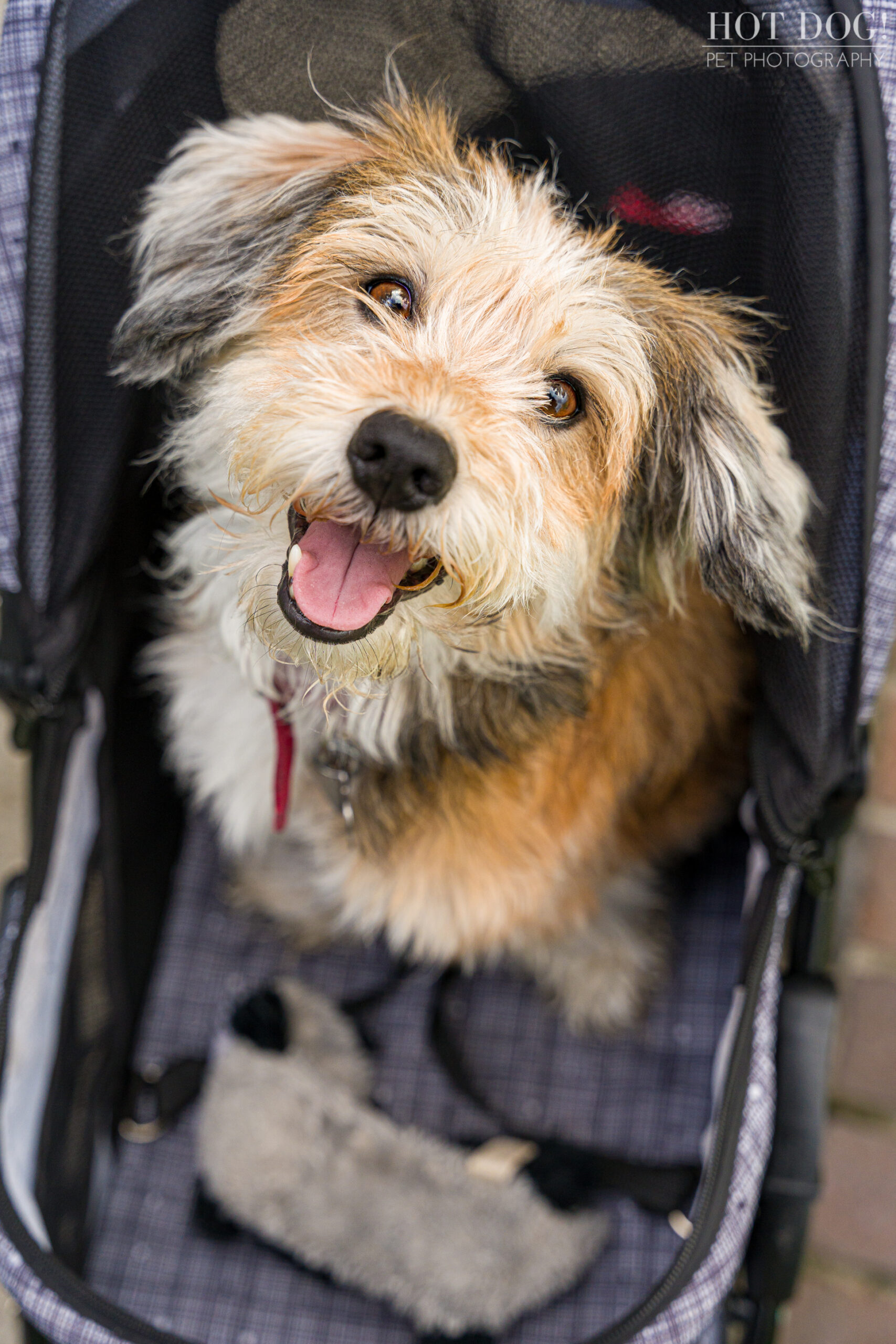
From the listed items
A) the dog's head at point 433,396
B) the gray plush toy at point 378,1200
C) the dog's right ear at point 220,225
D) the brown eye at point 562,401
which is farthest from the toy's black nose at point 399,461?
the gray plush toy at point 378,1200

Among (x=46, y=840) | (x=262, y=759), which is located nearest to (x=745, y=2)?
(x=262, y=759)

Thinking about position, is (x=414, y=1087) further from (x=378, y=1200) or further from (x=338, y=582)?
(x=338, y=582)

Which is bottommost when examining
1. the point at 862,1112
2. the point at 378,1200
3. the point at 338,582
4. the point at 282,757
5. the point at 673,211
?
the point at 378,1200

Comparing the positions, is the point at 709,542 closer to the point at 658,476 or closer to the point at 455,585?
the point at 658,476

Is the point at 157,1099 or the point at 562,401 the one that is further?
the point at 157,1099

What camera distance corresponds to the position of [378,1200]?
1.82 meters

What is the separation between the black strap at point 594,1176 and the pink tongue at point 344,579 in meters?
1.15

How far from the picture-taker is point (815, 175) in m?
1.18

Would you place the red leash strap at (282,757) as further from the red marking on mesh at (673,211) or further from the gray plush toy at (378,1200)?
the red marking on mesh at (673,211)

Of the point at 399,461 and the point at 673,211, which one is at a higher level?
the point at 673,211

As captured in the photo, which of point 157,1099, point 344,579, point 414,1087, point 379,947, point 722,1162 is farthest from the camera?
point 379,947

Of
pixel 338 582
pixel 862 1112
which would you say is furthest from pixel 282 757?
pixel 862 1112

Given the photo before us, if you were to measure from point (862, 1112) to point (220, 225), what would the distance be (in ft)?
6.54

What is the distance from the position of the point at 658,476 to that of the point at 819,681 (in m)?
0.34
